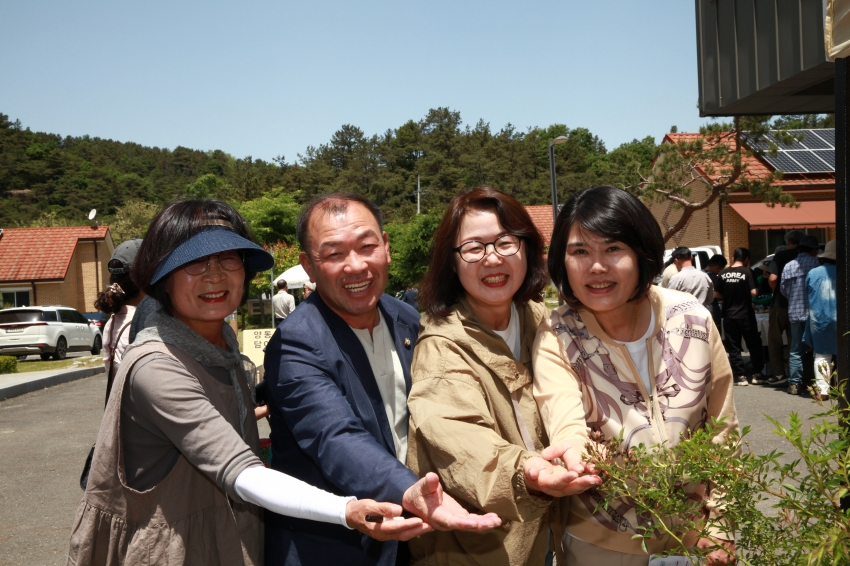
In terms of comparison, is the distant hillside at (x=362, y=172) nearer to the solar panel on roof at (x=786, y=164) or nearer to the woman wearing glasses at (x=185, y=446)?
the solar panel on roof at (x=786, y=164)

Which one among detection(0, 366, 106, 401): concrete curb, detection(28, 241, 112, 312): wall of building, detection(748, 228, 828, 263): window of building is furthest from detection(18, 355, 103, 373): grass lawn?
detection(748, 228, 828, 263): window of building

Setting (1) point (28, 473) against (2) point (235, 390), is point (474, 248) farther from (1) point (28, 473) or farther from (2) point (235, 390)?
(1) point (28, 473)

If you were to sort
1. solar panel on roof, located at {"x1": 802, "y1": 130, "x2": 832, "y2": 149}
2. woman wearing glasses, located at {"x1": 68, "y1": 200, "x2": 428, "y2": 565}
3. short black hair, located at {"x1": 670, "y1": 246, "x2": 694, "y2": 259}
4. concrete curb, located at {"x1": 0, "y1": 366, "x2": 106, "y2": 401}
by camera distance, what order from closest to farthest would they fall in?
woman wearing glasses, located at {"x1": 68, "y1": 200, "x2": 428, "y2": 565} < short black hair, located at {"x1": 670, "y1": 246, "x2": 694, "y2": 259} < concrete curb, located at {"x1": 0, "y1": 366, "x2": 106, "y2": 401} < solar panel on roof, located at {"x1": 802, "y1": 130, "x2": 832, "y2": 149}

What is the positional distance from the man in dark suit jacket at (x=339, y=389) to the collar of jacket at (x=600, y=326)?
1.94 ft

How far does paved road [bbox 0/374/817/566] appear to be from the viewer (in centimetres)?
534

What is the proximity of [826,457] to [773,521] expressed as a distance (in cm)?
28

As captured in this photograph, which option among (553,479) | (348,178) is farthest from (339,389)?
(348,178)

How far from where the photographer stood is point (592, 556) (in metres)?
2.19

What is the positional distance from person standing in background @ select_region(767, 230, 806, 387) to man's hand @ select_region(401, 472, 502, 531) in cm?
1012

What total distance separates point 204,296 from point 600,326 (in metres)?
1.21

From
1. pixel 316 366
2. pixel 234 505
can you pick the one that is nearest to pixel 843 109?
pixel 316 366

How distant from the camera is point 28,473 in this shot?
7.40m

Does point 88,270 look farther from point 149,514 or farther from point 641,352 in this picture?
point 641,352

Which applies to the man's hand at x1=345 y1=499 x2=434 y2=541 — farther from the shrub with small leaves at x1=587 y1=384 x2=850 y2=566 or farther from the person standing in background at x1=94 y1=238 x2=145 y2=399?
the person standing in background at x1=94 y1=238 x2=145 y2=399
